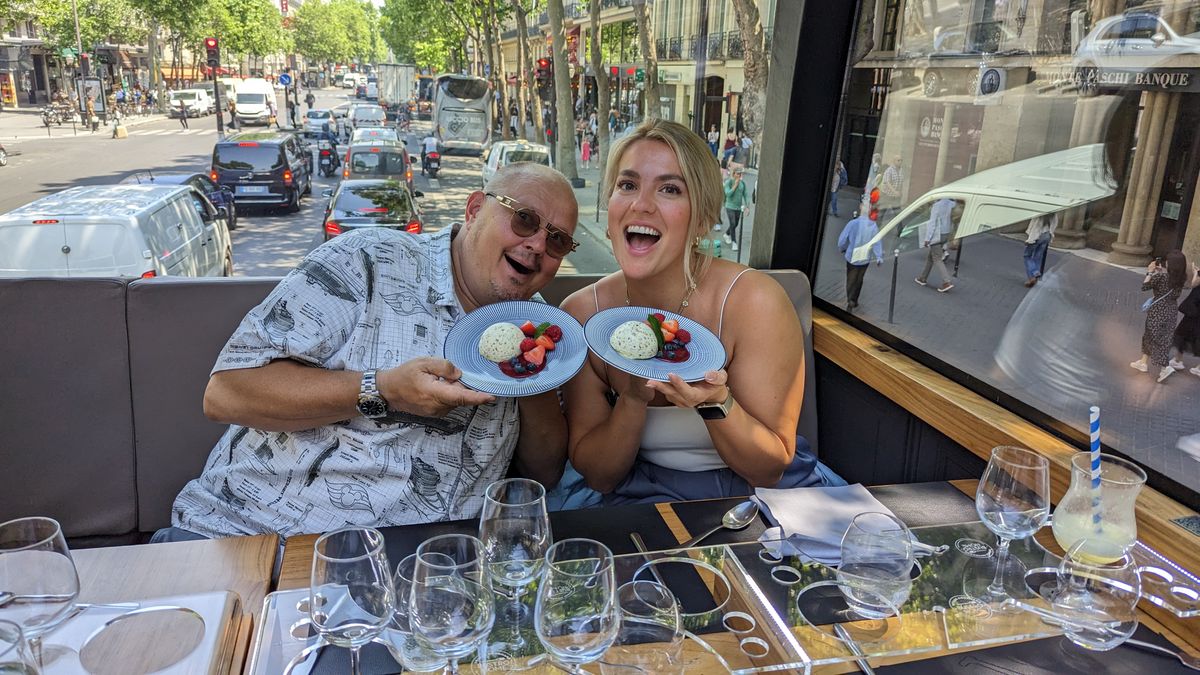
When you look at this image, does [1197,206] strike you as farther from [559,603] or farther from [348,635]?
[348,635]

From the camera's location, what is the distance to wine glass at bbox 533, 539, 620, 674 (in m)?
1.17

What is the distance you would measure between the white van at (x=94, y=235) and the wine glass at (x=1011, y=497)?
6.73 meters

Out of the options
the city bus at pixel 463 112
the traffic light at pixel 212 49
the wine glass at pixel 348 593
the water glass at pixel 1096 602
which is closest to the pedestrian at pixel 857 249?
the water glass at pixel 1096 602

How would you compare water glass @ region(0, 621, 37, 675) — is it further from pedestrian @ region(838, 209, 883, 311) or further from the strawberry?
pedestrian @ region(838, 209, 883, 311)

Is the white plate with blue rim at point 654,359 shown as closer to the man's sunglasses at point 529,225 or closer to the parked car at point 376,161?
the man's sunglasses at point 529,225

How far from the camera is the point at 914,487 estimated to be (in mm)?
2234

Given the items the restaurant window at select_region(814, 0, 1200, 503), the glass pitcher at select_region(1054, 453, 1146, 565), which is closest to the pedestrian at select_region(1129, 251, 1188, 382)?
the restaurant window at select_region(814, 0, 1200, 503)

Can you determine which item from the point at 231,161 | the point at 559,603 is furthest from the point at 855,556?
the point at 231,161

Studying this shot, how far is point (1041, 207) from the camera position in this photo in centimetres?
304

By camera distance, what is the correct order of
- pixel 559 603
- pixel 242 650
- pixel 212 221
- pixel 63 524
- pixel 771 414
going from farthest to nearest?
pixel 212 221 < pixel 63 524 < pixel 771 414 < pixel 242 650 < pixel 559 603

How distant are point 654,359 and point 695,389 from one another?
0.69 feet

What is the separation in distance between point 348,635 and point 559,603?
0.37 metres

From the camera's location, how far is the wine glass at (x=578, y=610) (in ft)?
3.84

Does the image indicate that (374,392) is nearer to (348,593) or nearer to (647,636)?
(348,593)
